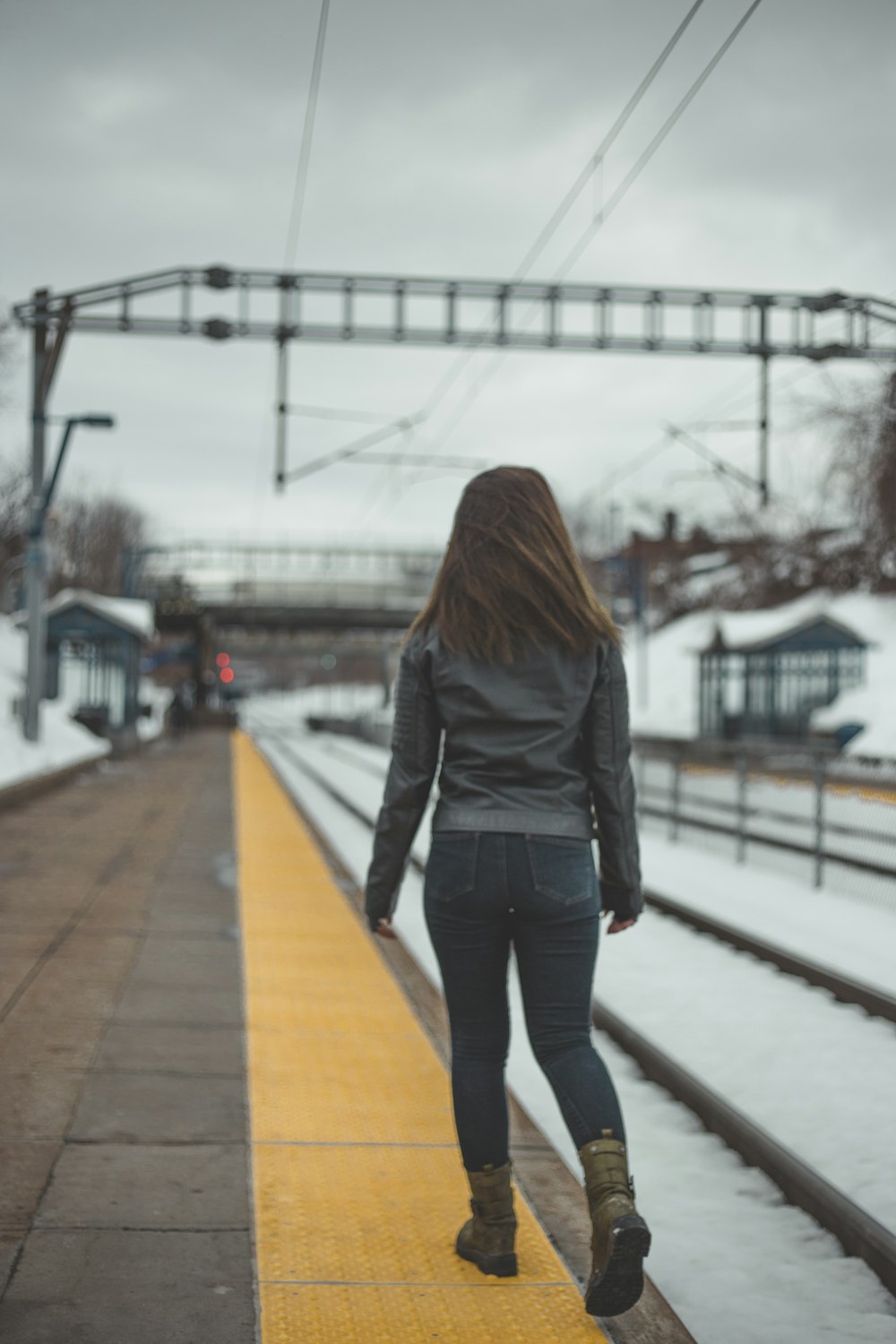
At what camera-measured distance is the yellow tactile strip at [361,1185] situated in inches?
126

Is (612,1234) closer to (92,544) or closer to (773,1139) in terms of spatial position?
(773,1139)

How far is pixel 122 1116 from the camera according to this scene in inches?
181

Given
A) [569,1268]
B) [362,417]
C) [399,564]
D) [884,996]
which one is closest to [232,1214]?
[569,1268]

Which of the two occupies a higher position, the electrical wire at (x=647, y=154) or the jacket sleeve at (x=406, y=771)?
the electrical wire at (x=647, y=154)

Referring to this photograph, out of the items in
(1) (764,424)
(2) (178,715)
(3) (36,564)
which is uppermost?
(1) (764,424)

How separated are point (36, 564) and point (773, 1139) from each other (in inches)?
723

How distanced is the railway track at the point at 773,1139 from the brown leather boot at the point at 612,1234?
3.74 feet

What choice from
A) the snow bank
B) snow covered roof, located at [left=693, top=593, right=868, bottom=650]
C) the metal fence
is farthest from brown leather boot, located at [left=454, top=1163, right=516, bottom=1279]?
snow covered roof, located at [left=693, top=593, right=868, bottom=650]

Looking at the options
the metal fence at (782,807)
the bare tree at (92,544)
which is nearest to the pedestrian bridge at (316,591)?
the bare tree at (92,544)

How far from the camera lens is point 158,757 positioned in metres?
32.1

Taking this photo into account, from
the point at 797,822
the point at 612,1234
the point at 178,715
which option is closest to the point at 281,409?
the point at 797,822

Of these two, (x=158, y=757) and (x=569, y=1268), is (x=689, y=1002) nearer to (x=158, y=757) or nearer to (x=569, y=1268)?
(x=569, y=1268)

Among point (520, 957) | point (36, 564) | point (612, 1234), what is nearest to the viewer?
point (612, 1234)

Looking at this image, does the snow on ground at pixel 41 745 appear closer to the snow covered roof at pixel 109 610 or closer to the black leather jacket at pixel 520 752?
the snow covered roof at pixel 109 610
